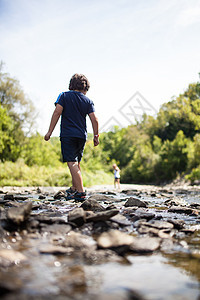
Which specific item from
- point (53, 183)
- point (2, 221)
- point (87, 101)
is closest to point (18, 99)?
point (53, 183)

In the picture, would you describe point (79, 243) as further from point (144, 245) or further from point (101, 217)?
point (101, 217)

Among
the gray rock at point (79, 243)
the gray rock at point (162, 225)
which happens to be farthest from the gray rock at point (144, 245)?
the gray rock at point (162, 225)

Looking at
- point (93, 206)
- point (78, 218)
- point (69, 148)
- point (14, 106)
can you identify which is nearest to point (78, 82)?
point (69, 148)

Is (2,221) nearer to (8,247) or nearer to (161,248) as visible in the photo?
(8,247)

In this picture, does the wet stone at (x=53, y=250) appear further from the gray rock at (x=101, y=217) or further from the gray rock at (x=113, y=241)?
the gray rock at (x=101, y=217)

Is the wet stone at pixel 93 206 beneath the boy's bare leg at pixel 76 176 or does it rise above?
beneath

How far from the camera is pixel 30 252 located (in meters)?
1.75

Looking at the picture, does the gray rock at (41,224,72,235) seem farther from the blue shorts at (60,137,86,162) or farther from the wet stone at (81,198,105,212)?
the blue shorts at (60,137,86,162)

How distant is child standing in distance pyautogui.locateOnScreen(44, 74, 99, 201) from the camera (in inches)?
181

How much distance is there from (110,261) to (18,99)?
29.4 meters

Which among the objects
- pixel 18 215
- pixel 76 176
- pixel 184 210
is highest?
pixel 76 176

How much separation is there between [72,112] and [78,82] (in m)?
0.61

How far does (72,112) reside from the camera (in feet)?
15.3

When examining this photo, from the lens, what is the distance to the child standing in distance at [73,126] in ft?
15.0
